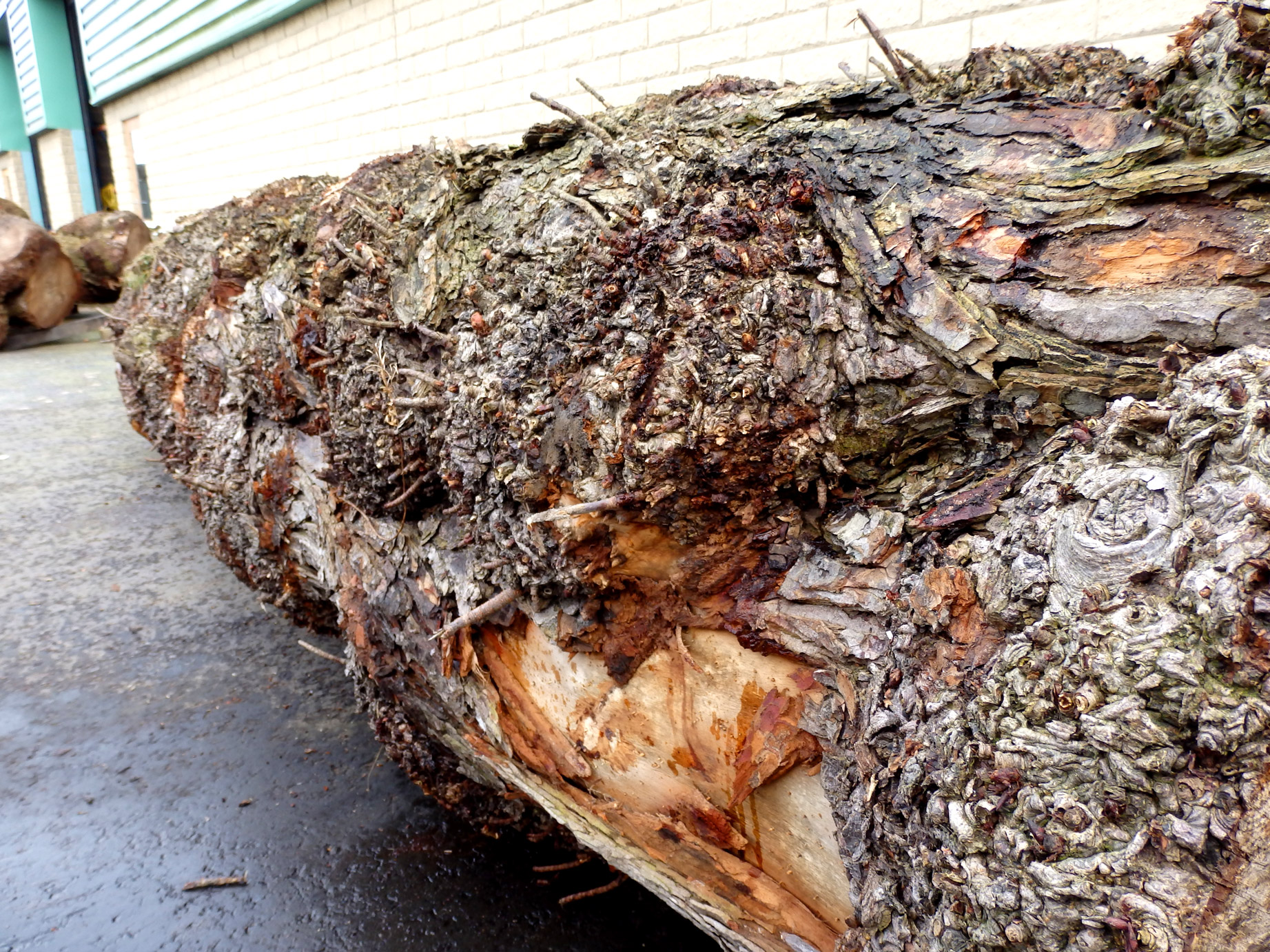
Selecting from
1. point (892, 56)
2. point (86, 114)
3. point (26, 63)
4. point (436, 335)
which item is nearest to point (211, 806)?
point (436, 335)

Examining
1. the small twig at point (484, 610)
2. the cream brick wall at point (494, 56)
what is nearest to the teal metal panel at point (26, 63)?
the cream brick wall at point (494, 56)

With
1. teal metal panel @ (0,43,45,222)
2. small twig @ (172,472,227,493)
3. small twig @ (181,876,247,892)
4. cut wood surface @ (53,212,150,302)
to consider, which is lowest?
small twig @ (181,876,247,892)

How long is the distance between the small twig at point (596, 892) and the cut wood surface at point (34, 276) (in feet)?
28.7

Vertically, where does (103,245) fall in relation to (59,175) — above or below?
below

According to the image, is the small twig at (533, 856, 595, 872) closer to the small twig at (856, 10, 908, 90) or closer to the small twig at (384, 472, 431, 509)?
the small twig at (384, 472, 431, 509)

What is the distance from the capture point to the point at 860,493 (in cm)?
130

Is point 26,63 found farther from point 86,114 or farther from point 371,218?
point 371,218

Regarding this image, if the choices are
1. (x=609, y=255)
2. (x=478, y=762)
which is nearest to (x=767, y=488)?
(x=609, y=255)

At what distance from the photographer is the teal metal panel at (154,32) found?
693 cm

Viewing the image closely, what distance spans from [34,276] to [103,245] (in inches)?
36.8

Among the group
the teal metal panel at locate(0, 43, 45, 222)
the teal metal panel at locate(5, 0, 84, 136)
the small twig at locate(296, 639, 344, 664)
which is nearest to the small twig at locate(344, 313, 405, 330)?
the small twig at locate(296, 639, 344, 664)

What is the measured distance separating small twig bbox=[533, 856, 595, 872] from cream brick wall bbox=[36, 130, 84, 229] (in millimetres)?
13987

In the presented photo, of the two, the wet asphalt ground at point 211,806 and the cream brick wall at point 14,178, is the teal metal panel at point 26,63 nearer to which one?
the cream brick wall at point 14,178

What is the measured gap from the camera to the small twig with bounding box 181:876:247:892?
1.99 meters
